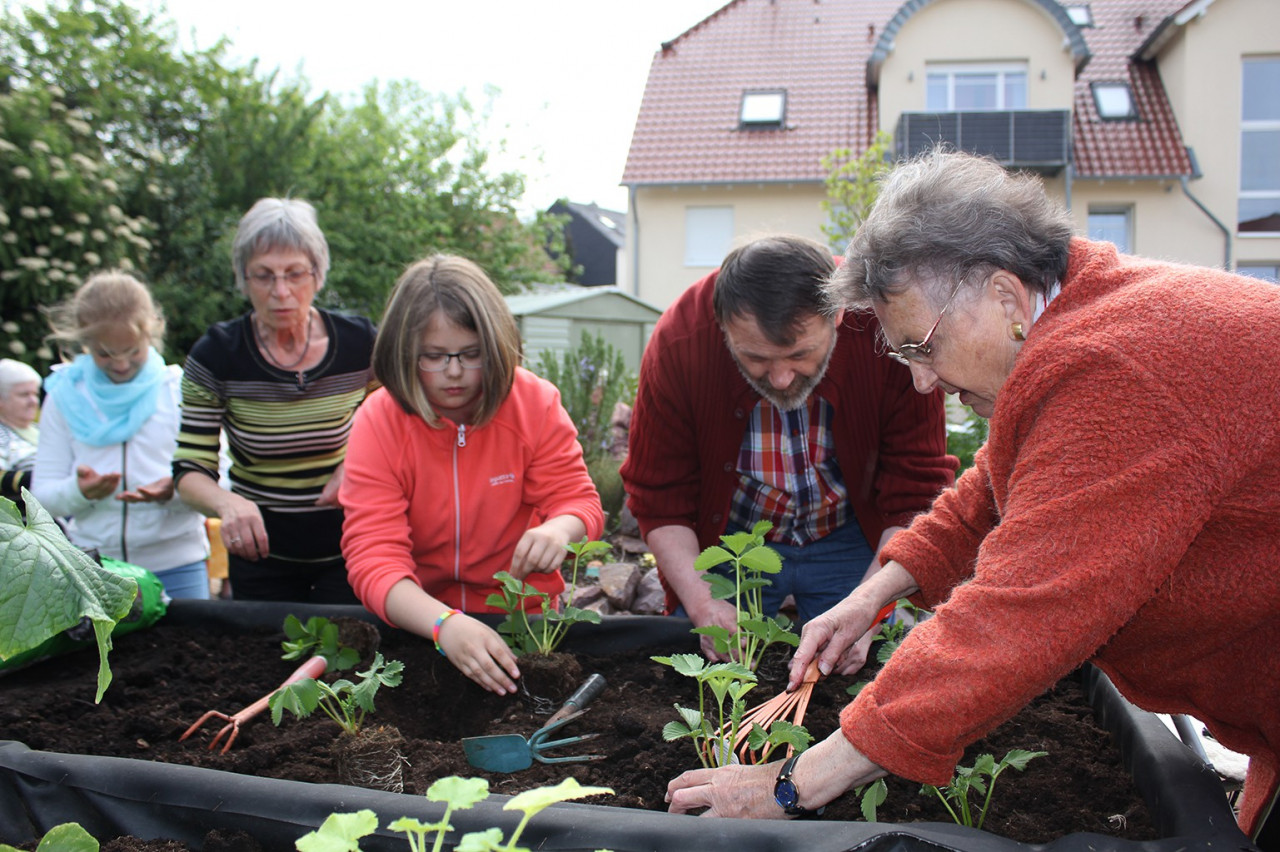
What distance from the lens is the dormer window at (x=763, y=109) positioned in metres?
15.2

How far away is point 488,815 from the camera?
1063mm

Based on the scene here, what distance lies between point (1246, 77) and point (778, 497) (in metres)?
15.2

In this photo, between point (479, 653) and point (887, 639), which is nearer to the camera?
point (479, 653)

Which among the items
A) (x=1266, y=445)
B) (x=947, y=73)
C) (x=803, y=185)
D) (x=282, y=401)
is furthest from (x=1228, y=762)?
(x=947, y=73)

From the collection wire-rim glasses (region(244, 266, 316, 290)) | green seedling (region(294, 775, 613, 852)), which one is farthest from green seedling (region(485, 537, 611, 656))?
wire-rim glasses (region(244, 266, 316, 290))

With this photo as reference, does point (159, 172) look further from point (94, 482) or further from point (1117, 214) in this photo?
point (1117, 214)

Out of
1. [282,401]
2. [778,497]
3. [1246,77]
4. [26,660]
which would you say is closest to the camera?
[26,660]

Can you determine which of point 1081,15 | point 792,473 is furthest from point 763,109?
point 792,473

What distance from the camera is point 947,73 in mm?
14406

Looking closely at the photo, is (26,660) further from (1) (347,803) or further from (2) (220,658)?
(1) (347,803)

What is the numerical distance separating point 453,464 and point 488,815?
1.16 metres

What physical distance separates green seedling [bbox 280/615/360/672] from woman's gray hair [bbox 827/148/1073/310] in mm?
1329

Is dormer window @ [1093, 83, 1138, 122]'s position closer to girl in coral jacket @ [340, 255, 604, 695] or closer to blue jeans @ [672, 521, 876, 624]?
blue jeans @ [672, 521, 876, 624]

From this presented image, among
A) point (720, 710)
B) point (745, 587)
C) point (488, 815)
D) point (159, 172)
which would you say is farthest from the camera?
point (159, 172)
